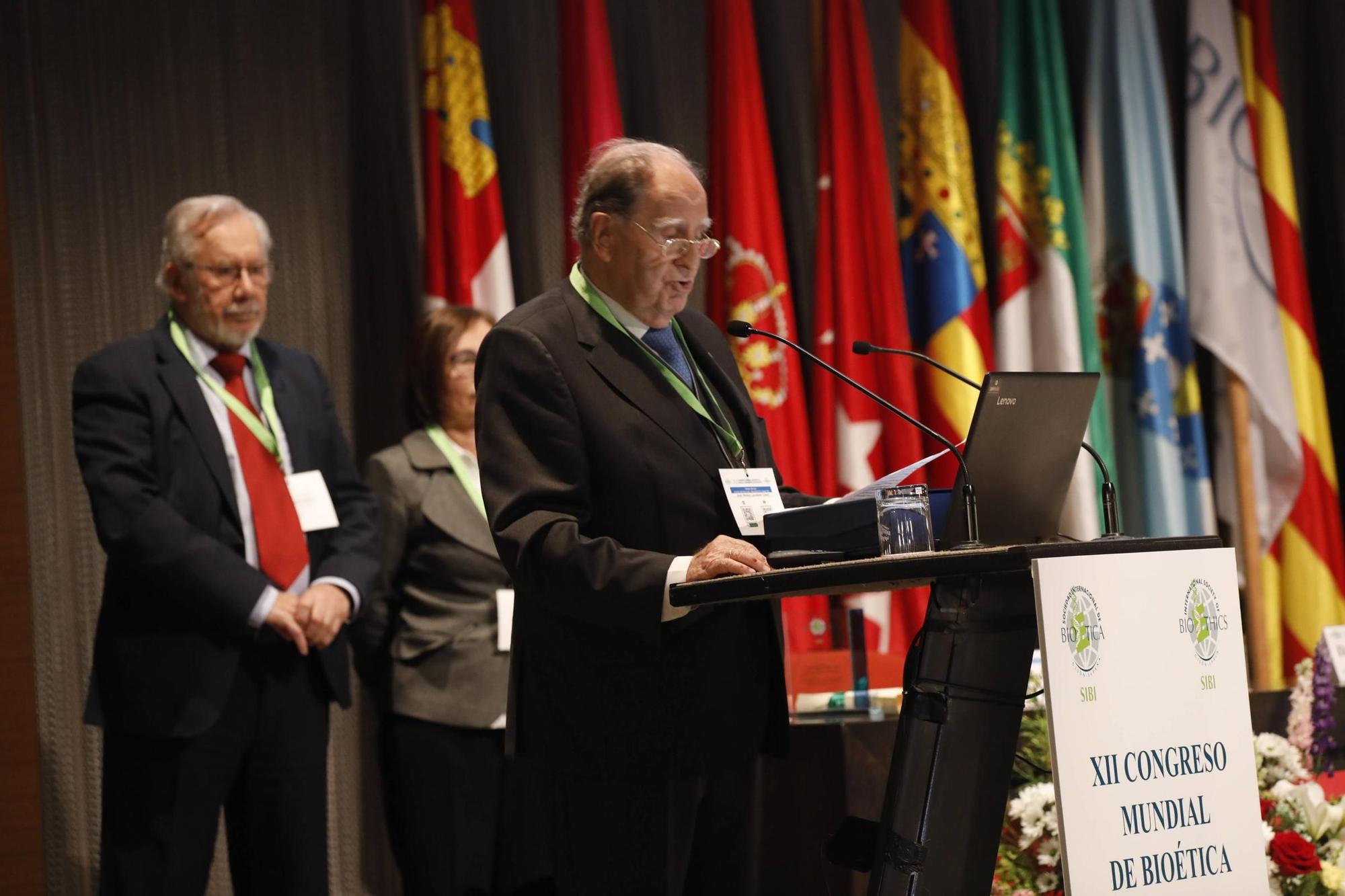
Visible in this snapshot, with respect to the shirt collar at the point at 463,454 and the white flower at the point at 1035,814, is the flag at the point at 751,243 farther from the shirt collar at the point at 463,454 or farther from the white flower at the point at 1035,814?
the white flower at the point at 1035,814

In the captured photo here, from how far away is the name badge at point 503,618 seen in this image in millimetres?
3430

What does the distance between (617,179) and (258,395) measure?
1281mm

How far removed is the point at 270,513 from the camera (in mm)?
3078

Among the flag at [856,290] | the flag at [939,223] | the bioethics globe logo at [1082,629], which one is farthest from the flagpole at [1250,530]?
the bioethics globe logo at [1082,629]

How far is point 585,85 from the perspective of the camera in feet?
14.4

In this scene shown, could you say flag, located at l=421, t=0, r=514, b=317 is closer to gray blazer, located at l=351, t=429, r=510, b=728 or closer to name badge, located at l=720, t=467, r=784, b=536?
gray blazer, located at l=351, t=429, r=510, b=728

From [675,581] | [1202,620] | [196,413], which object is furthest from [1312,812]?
[196,413]

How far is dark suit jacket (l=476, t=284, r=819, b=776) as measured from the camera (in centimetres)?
207

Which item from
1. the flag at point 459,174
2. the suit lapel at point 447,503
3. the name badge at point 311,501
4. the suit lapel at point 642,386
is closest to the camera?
the suit lapel at point 642,386

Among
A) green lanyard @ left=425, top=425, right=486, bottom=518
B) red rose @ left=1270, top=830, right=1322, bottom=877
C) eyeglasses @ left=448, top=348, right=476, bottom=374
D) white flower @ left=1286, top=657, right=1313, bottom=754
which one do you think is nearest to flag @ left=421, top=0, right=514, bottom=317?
eyeglasses @ left=448, top=348, right=476, bottom=374

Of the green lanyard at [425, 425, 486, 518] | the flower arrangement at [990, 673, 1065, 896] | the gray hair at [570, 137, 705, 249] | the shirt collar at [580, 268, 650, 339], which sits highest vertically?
the gray hair at [570, 137, 705, 249]

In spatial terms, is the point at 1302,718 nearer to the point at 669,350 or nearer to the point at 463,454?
the point at 669,350

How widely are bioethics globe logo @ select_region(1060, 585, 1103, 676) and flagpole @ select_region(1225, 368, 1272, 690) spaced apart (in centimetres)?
309

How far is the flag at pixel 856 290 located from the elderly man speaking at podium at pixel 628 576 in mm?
2267
